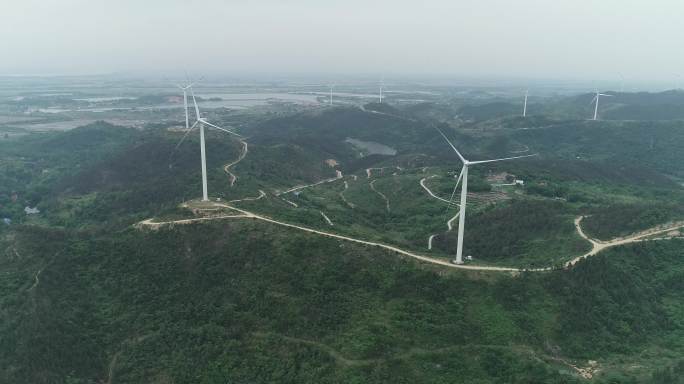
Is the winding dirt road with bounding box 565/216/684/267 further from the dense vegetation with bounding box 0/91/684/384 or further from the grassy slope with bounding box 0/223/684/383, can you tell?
the grassy slope with bounding box 0/223/684/383

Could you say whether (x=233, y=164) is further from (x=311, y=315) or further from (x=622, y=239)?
(x=622, y=239)

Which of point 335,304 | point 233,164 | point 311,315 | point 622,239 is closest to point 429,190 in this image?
point 622,239

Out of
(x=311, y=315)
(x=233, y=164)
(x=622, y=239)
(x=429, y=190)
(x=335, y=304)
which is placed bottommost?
(x=311, y=315)

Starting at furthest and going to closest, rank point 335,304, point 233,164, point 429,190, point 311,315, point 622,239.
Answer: point 233,164 → point 429,190 → point 622,239 → point 335,304 → point 311,315

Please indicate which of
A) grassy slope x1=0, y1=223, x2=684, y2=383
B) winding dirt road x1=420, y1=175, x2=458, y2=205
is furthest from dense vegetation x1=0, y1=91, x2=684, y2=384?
winding dirt road x1=420, y1=175, x2=458, y2=205

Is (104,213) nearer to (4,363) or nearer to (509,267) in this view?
(4,363)

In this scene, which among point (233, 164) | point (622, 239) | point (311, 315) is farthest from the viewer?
point (233, 164)

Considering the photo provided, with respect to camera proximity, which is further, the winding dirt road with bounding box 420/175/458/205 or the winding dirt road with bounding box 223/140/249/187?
the winding dirt road with bounding box 223/140/249/187

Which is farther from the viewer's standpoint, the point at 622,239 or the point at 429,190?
the point at 429,190

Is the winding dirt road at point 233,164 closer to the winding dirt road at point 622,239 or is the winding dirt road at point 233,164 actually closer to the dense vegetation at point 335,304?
the dense vegetation at point 335,304

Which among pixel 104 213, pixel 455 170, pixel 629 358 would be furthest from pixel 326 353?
pixel 455 170

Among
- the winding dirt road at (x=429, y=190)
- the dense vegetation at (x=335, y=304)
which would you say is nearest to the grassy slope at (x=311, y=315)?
the dense vegetation at (x=335, y=304)
